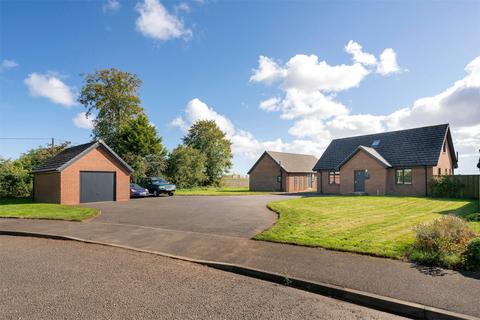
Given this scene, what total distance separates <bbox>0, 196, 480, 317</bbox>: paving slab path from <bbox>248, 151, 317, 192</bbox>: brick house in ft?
96.1

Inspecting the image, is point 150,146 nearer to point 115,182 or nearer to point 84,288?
point 115,182

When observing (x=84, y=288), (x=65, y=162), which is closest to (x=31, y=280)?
(x=84, y=288)

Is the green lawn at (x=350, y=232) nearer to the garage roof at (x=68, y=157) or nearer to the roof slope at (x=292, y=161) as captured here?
the garage roof at (x=68, y=157)

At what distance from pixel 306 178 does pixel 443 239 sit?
120 feet

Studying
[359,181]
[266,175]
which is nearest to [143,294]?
[359,181]

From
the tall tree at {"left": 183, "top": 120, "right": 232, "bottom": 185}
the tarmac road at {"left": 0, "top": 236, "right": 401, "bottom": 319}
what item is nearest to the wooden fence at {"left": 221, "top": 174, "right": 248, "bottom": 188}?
the tall tree at {"left": 183, "top": 120, "right": 232, "bottom": 185}

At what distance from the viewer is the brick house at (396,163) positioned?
996 inches

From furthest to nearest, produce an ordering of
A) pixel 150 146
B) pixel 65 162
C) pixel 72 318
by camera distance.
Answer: pixel 150 146 → pixel 65 162 → pixel 72 318

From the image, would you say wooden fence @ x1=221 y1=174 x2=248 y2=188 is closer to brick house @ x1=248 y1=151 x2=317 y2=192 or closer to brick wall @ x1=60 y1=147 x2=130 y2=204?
brick house @ x1=248 y1=151 x2=317 y2=192

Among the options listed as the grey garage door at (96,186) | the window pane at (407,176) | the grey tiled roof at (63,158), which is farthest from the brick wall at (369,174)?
the grey tiled roof at (63,158)

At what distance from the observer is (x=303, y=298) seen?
4887 millimetres

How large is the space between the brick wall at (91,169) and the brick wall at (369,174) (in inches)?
817

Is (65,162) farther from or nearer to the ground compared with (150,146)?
nearer to the ground

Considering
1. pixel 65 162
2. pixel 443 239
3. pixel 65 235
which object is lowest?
pixel 65 235
